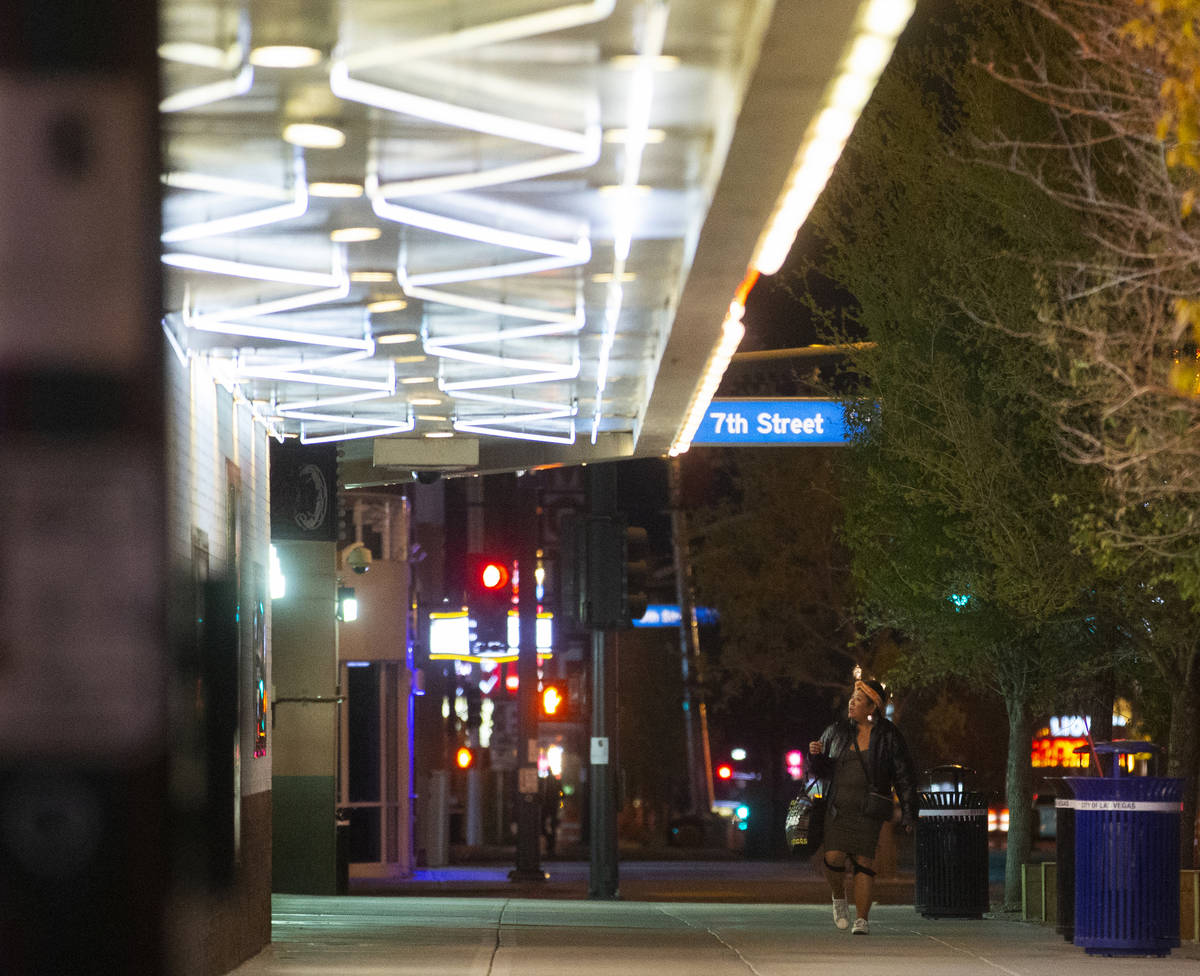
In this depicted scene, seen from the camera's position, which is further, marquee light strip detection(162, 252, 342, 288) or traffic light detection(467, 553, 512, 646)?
traffic light detection(467, 553, 512, 646)

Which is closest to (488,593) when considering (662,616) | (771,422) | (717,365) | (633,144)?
(771,422)

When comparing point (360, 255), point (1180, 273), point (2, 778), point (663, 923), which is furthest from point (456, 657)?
point (2, 778)

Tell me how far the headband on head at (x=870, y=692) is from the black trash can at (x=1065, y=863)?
4.31 ft

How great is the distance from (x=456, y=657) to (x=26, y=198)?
96.5ft

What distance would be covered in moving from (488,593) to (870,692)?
48.0 ft

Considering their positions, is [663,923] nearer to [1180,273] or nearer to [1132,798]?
[1132,798]

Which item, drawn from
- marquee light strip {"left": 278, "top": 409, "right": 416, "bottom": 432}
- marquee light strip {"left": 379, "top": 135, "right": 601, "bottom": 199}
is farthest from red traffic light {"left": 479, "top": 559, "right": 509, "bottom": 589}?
marquee light strip {"left": 379, "top": 135, "right": 601, "bottom": 199}

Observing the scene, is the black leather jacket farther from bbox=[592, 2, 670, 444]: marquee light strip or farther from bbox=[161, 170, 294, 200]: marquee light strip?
bbox=[161, 170, 294, 200]: marquee light strip

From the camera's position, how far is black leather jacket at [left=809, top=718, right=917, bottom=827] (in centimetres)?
1243

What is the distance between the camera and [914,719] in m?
42.7

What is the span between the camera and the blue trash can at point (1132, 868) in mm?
11375

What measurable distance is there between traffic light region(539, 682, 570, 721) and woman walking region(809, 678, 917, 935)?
17.8 meters

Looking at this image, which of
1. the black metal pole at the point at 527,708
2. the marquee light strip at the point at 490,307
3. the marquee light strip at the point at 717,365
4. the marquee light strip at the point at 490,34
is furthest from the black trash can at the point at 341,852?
the marquee light strip at the point at 490,34

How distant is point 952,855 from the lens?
15125 millimetres
